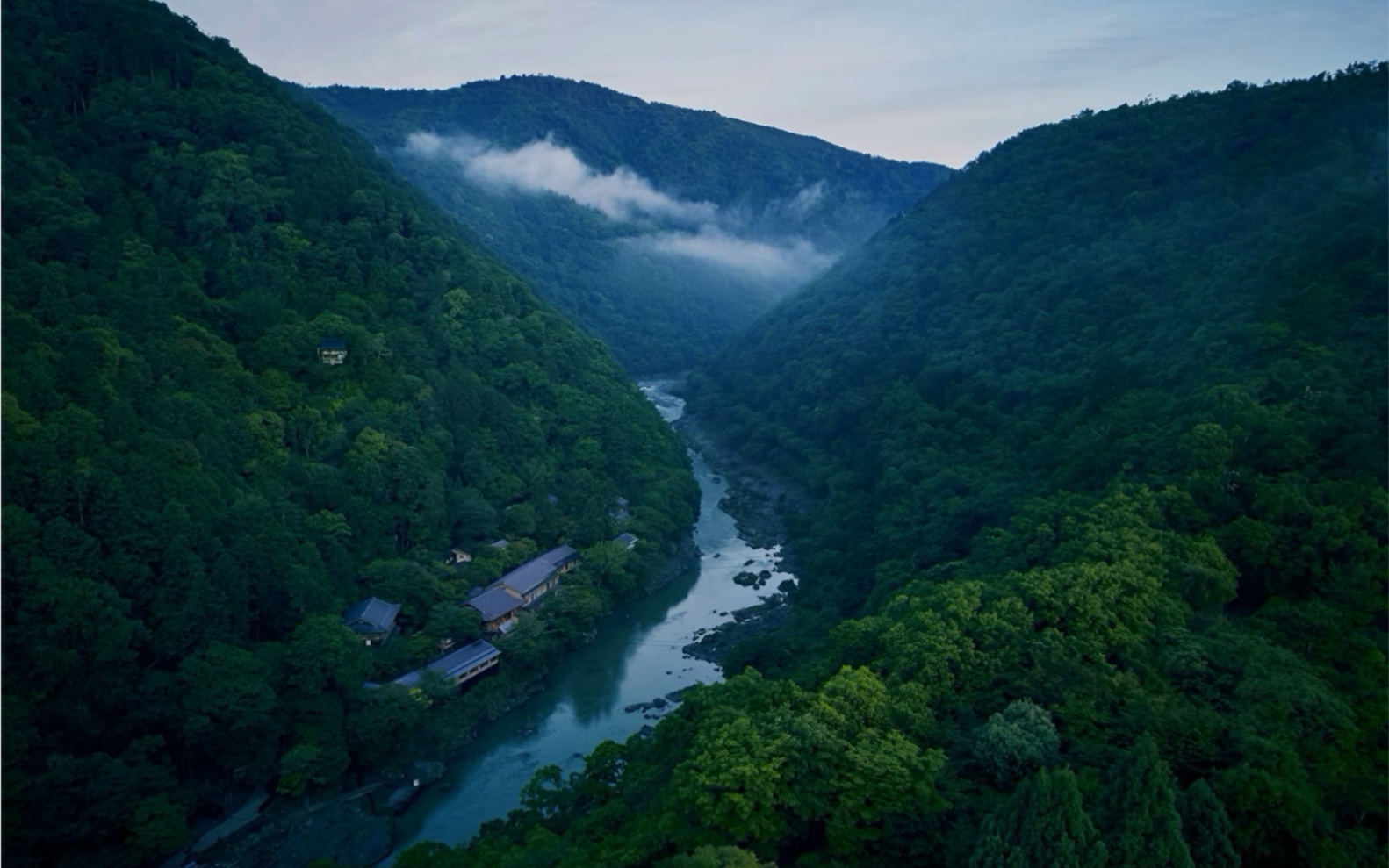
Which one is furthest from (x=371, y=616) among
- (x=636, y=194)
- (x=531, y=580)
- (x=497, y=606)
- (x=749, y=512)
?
(x=636, y=194)

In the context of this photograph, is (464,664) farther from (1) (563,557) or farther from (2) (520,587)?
(1) (563,557)

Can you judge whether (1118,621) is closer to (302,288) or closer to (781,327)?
(302,288)

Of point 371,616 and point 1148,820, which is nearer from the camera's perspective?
point 1148,820

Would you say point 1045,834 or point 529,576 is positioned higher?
point 1045,834

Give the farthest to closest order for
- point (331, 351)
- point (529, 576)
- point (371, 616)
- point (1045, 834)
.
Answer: point (331, 351)
point (529, 576)
point (371, 616)
point (1045, 834)

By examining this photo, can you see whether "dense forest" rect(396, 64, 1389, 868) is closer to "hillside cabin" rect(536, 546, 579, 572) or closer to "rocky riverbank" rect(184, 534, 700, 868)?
"rocky riverbank" rect(184, 534, 700, 868)

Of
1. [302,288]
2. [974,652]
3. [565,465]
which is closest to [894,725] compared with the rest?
[974,652]
